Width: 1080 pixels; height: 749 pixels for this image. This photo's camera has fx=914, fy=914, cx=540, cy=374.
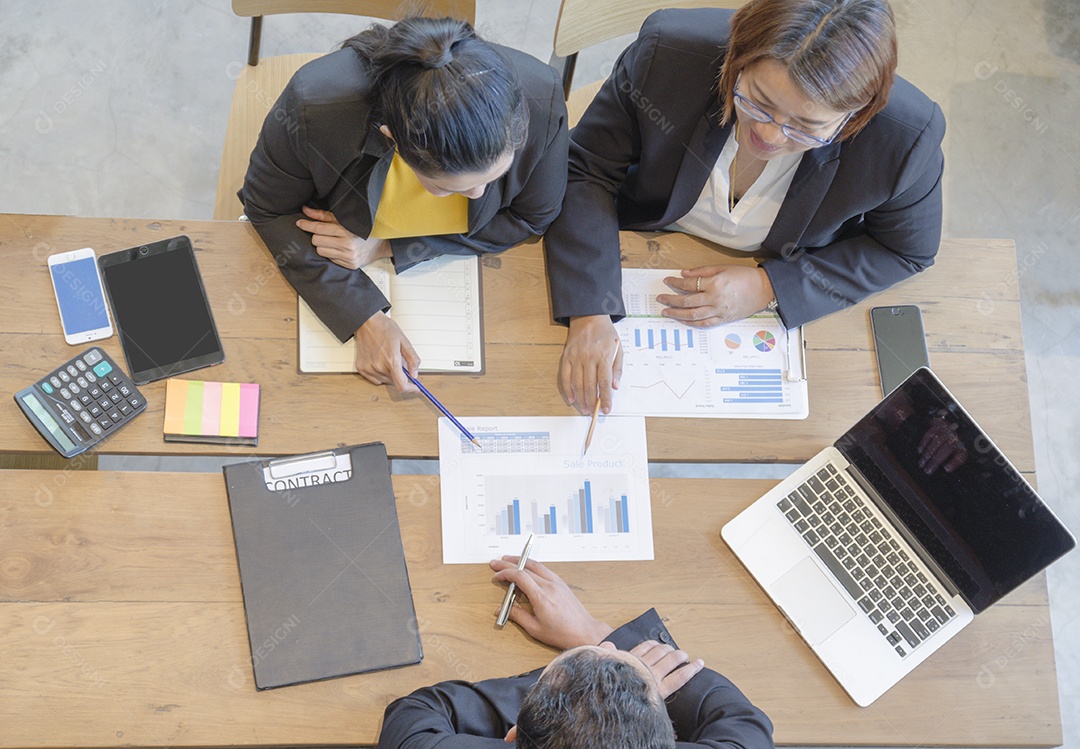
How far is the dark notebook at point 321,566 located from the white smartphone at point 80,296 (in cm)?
33

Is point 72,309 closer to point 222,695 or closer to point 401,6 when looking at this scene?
point 222,695

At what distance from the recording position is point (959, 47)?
2.98 meters

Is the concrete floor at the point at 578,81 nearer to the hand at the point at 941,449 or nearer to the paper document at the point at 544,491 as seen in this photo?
the paper document at the point at 544,491

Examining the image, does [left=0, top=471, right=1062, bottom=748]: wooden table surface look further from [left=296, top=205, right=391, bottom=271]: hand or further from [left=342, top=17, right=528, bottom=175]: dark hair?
[left=342, top=17, right=528, bottom=175]: dark hair

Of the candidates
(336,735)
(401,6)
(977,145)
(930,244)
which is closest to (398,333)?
(336,735)

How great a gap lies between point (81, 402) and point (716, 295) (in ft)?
3.53

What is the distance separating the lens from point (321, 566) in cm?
142

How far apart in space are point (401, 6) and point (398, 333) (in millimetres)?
762

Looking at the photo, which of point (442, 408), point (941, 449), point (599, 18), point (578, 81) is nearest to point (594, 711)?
point (442, 408)

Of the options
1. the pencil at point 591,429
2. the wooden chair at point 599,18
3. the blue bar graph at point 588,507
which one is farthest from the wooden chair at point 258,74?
the blue bar graph at point 588,507

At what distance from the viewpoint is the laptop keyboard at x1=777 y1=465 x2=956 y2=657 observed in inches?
58.4

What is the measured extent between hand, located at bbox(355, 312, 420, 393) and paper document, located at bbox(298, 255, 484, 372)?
1.2 inches

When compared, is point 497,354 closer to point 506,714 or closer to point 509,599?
point 509,599

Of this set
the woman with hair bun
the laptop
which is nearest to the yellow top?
the woman with hair bun
